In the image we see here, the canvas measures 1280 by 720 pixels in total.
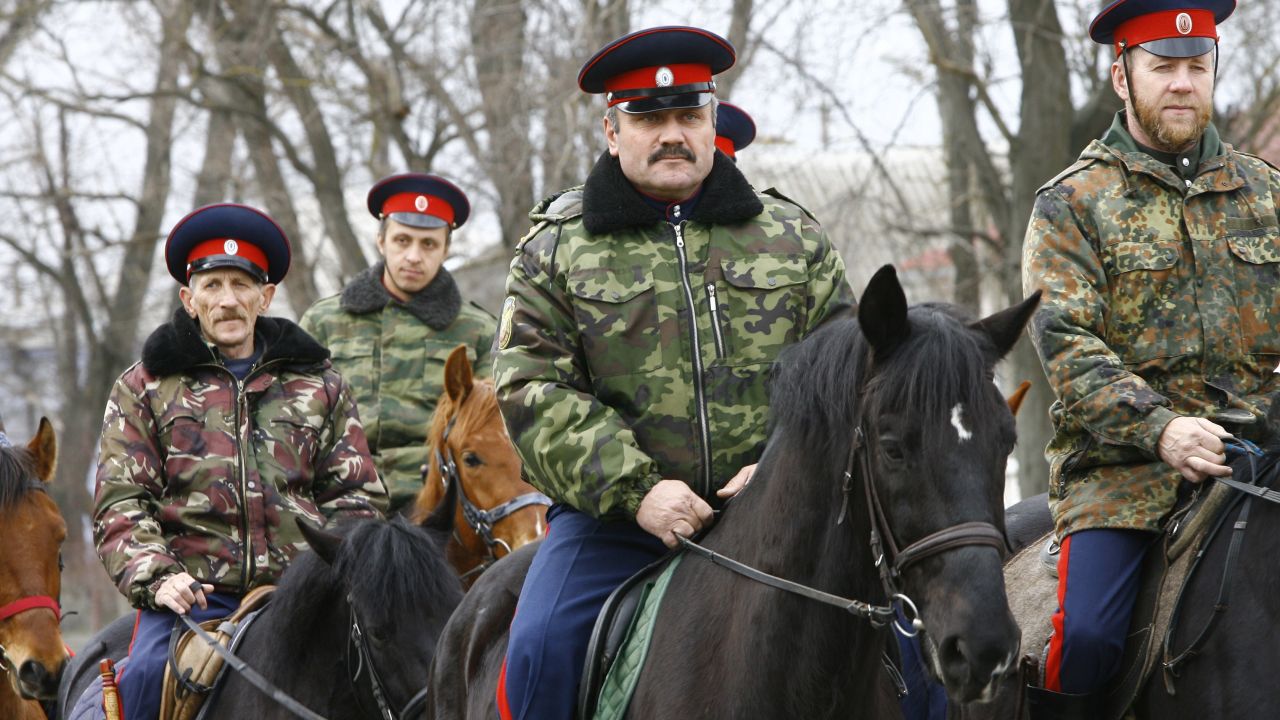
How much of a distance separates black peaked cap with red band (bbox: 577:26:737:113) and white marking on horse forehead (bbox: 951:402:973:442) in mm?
1384

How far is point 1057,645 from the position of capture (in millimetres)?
4816

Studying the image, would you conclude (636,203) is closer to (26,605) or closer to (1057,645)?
(1057,645)

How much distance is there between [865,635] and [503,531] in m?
3.97

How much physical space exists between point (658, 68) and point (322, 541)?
7.52ft

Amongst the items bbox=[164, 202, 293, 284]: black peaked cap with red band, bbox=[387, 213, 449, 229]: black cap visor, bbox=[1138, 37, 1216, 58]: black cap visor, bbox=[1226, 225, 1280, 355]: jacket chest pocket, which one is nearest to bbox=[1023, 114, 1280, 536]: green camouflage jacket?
bbox=[1226, 225, 1280, 355]: jacket chest pocket

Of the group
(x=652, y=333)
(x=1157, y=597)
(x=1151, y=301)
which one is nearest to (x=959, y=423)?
(x=652, y=333)

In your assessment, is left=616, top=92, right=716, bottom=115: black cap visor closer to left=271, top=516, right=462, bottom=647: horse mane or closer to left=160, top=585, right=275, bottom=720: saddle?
left=271, top=516, right=462, bottom=647: horse mane

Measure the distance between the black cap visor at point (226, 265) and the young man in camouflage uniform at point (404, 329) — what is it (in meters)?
2.52

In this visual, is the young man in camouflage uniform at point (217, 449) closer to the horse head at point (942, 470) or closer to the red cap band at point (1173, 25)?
the horse head at point (942, 470)

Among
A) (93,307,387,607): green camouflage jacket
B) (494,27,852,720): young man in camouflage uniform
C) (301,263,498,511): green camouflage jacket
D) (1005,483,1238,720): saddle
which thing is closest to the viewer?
(494,27,852,720): young man in camouflage uniform

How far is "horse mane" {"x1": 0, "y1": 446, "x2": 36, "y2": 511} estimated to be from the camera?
22.0ft

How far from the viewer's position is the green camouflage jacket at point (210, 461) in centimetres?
606

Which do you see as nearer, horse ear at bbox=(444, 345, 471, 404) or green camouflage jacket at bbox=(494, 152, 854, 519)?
green camouflage jacket at bbox=(494, 152, 854, 519)

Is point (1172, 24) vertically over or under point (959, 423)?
over
